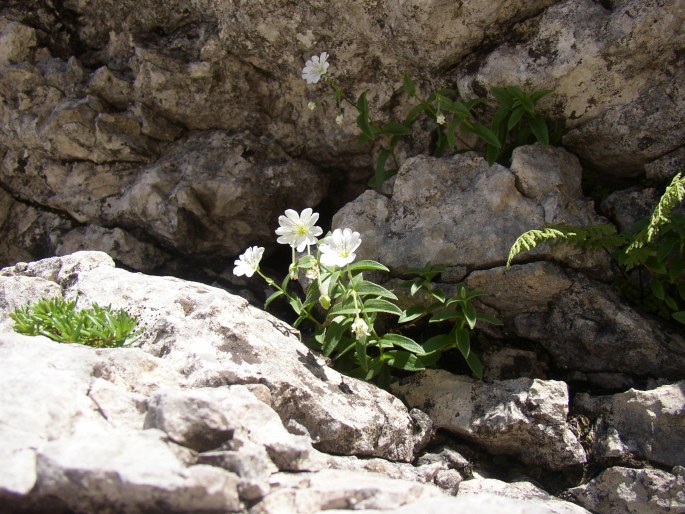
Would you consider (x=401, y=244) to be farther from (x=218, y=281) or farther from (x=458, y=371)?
(x=218, y=281)

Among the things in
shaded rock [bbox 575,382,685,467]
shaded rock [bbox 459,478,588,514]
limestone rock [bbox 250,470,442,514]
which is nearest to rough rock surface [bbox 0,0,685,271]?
shaded rock [bbox 575,382,685,467]

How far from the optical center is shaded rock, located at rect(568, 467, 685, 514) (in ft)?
12.9

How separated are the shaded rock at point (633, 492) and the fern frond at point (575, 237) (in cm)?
153

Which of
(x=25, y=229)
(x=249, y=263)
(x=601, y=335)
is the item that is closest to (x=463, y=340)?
(x=601, y=335)

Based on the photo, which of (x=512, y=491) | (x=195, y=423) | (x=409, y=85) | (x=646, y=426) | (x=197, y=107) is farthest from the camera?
(x=197, y=107)

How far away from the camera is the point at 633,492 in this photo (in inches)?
158

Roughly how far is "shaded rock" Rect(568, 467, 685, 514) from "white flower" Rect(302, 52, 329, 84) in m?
3.90

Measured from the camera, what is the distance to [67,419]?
3.06 meters

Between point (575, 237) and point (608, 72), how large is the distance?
142 cm

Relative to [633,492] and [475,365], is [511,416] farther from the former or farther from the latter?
[633,492]

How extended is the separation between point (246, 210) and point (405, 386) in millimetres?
2443

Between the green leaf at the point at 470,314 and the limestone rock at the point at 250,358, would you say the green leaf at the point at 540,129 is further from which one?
the limestone rock at the point at 250,358

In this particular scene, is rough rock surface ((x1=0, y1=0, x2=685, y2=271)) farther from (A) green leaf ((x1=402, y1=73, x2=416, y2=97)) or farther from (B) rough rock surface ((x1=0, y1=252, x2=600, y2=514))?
(B) rough rock surface ((x1=0, y1=252, x2=600, y2=514))

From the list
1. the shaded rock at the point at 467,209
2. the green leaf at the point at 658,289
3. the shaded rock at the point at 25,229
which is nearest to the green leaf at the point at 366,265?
the shaded rock at the point at 467,209
